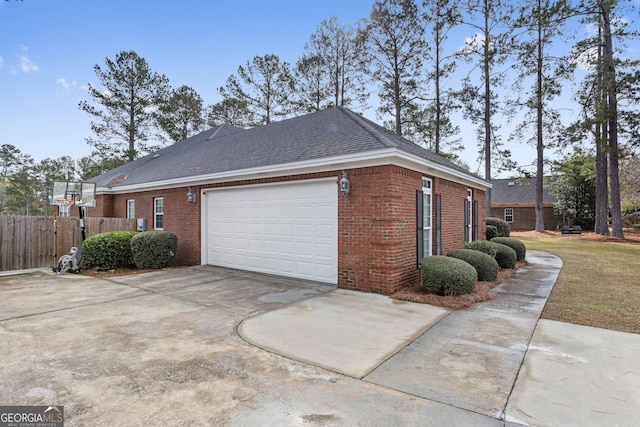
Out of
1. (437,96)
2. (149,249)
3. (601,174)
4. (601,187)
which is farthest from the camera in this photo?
(437,96)

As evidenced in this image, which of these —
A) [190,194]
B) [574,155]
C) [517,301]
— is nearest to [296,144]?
[190,194]

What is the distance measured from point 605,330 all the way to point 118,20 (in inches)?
594

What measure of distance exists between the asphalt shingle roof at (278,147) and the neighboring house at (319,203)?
6 cm

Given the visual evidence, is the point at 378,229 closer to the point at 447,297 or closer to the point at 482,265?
the point at 447,297

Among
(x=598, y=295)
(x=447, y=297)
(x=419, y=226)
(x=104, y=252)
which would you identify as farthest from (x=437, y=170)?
(x=104, y=252)

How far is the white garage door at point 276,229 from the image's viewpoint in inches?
299

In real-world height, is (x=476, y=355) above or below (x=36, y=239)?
below

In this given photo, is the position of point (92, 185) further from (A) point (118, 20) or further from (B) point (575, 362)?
(B) point (575, 362)

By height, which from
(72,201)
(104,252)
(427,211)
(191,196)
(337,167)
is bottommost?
(104,252)

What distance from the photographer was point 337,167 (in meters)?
7.23

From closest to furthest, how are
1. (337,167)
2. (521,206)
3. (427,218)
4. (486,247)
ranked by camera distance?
(337,167) < (427,218) < (486,247) < (521,206)

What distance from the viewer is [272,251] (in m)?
8.73

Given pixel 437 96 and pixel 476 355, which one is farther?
pixel 437 96

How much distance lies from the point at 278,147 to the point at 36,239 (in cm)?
822
